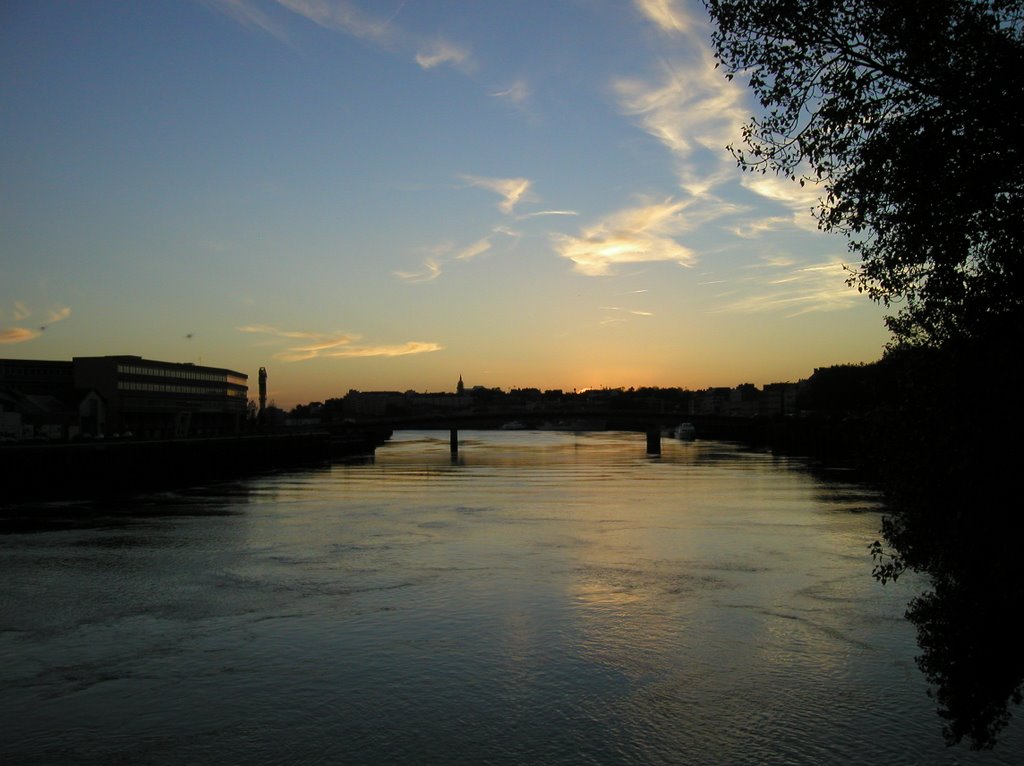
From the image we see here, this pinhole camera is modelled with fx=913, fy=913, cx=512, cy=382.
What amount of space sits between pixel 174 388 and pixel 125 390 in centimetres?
1097

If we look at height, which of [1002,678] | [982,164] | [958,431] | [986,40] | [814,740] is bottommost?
[814,740]

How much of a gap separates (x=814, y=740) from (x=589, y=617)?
6950 mm

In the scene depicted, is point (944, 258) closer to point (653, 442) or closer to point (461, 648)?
point (461, 648)

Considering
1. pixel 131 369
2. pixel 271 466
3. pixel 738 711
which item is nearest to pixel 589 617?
pixel 738 711

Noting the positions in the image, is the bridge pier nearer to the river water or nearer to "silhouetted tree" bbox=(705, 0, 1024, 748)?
the river water

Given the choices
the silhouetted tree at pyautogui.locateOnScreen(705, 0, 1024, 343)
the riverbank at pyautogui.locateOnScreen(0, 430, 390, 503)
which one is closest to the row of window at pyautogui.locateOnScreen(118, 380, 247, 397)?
the riverbank at pyautogui.locateOnScreen(0, 430, 390, 503)

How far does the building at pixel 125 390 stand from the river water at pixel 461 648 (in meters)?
70.5

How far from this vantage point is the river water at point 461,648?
11750 millimetres

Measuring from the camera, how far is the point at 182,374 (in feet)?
401

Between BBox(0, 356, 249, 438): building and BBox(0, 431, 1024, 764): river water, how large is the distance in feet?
231

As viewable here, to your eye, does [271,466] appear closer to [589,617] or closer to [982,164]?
[589,617]

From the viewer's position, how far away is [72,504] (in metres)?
43.1

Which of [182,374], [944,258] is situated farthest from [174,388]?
[944,258]

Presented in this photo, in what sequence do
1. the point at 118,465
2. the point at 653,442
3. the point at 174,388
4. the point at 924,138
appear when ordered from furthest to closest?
1. the point at 174,388
2. the point at 653,442
3. the point at 118,465
4. the point at 924,138
